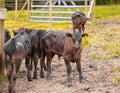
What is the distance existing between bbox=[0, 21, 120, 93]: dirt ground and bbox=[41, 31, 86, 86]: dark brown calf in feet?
0.81

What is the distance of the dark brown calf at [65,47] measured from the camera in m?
8.16

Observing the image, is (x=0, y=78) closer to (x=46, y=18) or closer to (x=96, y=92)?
(x=96, y=92)

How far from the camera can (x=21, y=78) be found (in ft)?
29.9

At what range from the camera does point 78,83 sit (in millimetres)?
8430

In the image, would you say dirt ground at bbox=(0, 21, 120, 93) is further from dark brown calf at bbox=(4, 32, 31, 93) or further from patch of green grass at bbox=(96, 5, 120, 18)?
patch of green grass at bbox=(96, 5, 120, 18)

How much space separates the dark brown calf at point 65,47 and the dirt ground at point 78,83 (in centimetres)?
25

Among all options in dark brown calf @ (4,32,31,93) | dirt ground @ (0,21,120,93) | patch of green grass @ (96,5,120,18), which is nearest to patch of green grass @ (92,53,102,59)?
dirt ground @ (0,21,120,93)

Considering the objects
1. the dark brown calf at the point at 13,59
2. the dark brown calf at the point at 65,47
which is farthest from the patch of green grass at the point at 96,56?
the dark brown calf at the point at 13,59

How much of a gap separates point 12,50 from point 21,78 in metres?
1.63

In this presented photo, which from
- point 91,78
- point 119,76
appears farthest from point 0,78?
point 119,76

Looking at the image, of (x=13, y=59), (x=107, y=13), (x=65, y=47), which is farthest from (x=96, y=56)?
(x=107, y=13)

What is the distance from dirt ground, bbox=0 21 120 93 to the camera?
7976 mm

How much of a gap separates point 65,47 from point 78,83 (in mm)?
854

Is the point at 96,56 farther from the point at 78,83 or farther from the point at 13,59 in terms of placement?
the point at 13,59
